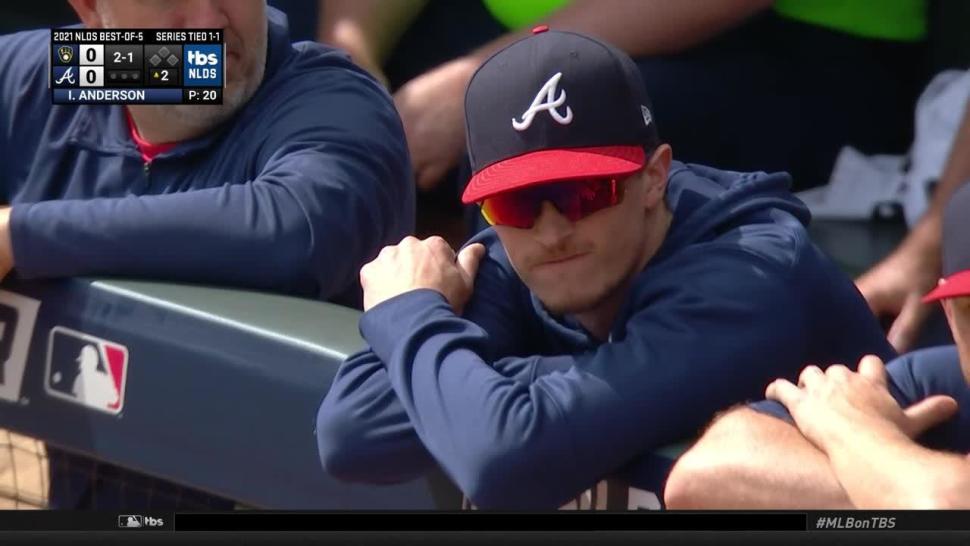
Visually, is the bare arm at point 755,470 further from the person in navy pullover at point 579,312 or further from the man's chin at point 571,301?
the man's chin at point 571,301

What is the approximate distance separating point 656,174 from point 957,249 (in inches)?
9.4

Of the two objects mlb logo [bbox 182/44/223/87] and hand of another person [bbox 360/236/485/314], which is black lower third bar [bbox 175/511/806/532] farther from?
mlb logo [bbox 182/44/223/87]

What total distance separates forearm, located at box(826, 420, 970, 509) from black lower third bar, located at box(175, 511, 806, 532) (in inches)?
3.0

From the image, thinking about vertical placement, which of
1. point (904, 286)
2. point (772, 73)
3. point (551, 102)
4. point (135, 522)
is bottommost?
point (135, 522)

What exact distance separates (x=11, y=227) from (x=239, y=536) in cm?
36

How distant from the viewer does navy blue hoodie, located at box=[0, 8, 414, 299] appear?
1522mm

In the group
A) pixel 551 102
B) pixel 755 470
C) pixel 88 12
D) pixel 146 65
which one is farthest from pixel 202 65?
pixel 755 470

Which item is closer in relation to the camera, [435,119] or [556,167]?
[556,167]

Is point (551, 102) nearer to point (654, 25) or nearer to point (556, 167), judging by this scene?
point (556, 167)

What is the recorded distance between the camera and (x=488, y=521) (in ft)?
4.35

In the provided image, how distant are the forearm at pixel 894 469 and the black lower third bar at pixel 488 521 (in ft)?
0.25

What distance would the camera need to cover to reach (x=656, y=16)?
185 centimetres

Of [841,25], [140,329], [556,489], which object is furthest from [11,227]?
[841,25]

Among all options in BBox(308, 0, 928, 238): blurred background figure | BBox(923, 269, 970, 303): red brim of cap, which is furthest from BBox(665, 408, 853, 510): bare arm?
BBox(308, 0, 928, 238): blurred background figure
